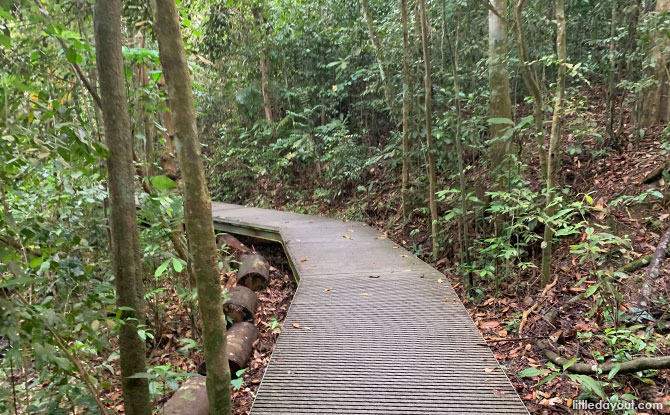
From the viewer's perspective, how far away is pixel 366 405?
2799 mm

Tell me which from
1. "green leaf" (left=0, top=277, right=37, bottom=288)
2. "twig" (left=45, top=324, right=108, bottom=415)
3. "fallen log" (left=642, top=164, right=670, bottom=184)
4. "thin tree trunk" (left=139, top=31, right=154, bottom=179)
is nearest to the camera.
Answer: "green leaf" (left=0, top=277, right=37, bottom=288)

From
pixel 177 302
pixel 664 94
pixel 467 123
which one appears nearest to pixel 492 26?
→ pixel 467 123

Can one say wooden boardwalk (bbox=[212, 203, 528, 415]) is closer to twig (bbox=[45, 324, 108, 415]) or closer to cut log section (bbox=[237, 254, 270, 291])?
cut log section (bbox=[237, 254, 270, 291])

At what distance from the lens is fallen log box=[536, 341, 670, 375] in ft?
8.19

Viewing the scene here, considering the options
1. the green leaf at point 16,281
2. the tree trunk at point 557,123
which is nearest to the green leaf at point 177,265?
the green leaf at point 16,281

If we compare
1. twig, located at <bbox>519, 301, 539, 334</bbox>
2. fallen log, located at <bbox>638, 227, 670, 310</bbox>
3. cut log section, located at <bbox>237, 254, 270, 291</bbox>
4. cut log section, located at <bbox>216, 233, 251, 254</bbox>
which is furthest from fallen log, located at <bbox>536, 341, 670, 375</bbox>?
cut log section, located at <bbox>216, 233, 251, 254</bbox>

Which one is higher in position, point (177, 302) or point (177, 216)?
point (177, 216)

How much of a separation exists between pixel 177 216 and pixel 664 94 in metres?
6.58

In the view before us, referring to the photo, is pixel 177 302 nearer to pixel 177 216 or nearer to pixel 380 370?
pixel 177 216

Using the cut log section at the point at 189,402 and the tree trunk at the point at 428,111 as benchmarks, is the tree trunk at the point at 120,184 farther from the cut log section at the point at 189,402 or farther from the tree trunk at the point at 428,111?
the tree trunk at the point at 428,111

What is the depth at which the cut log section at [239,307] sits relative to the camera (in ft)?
16.3

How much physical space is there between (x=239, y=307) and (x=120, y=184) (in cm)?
331

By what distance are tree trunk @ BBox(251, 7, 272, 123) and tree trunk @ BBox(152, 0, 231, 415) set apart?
9500 millimetres

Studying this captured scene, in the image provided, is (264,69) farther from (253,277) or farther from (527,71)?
(527,71)
